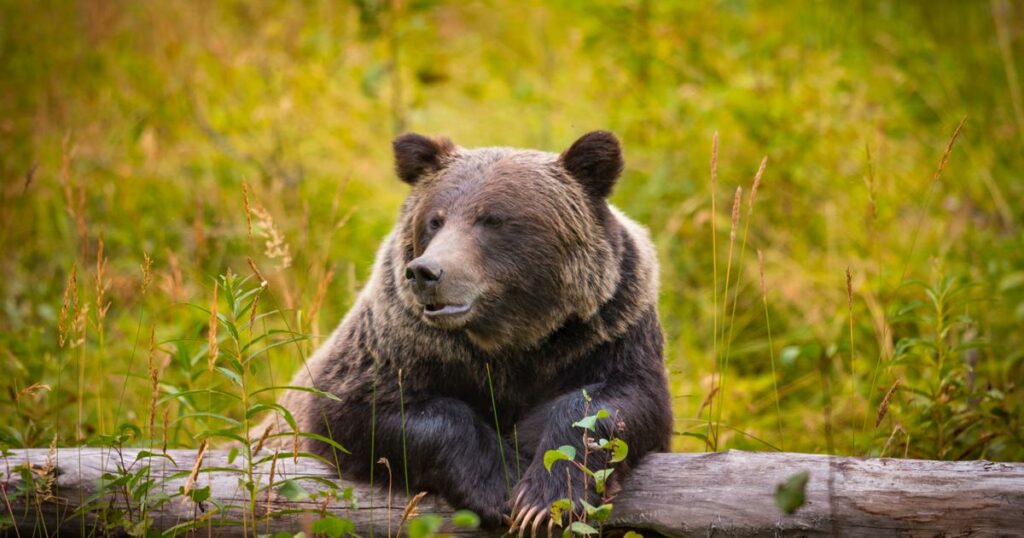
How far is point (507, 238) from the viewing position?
13.3 feet

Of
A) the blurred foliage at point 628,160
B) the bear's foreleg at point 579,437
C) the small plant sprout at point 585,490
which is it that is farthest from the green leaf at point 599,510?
the blurred foliage at point 628,160

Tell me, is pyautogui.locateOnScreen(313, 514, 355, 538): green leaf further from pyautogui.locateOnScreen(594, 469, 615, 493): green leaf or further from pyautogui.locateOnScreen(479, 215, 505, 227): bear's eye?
pyautogui.locateOnScreen(479, 215, 505, 227): bear's eye

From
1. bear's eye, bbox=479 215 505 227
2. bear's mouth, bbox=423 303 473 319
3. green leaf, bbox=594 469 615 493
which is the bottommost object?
green leaf, bbox=594 469 615 493

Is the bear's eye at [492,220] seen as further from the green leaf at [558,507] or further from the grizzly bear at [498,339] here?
the green leaf at [558,507]

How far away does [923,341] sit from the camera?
13.2ft

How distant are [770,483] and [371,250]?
466cm

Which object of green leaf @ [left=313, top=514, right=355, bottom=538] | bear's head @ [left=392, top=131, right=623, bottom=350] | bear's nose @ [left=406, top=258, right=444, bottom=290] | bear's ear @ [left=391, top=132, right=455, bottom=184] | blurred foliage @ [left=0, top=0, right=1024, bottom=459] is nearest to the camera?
green leaf @ [left=313, top=514, right=355, bottom=538]

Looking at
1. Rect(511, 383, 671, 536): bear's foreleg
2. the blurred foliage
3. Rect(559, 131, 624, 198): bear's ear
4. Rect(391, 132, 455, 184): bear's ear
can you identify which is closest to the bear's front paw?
Rect(511, 383, 671, 536): bear's foreleg

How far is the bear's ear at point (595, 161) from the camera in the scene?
4289 millimetres

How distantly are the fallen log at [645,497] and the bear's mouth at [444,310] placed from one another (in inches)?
27.0

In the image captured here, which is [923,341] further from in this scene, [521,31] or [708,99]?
[521,31]

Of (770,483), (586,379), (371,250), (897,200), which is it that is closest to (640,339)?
(586,379)

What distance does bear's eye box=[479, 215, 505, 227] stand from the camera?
406 cm

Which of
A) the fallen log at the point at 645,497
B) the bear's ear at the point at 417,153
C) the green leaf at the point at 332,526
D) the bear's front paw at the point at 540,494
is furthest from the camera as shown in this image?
the bear's ear at the point at 417,153
